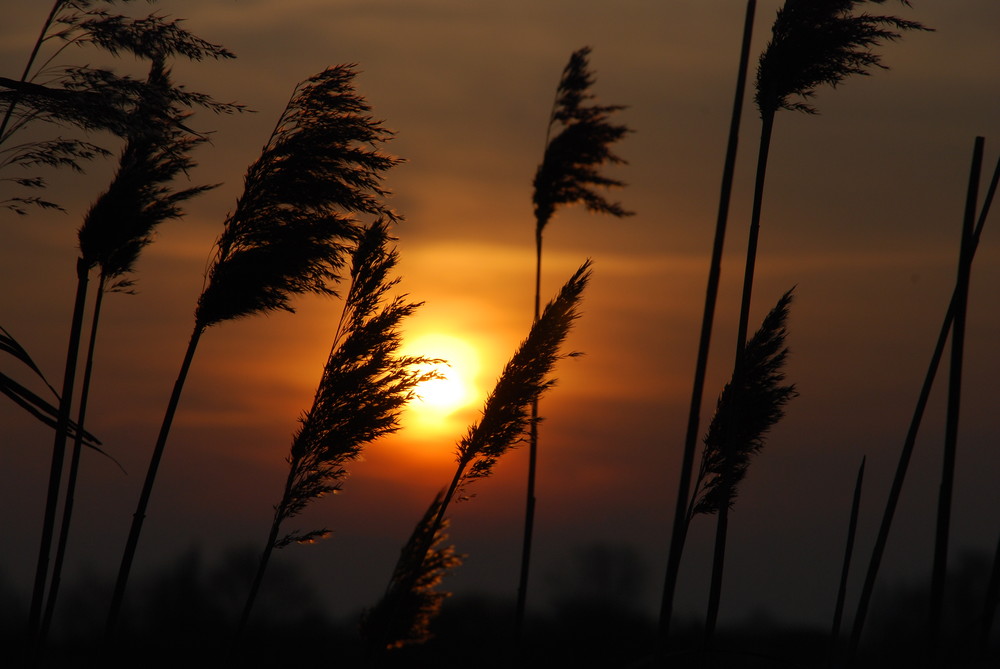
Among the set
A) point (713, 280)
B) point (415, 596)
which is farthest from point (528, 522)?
point (713, 280)

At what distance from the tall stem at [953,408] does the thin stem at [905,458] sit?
46mm

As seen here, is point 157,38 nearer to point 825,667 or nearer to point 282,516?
point 282,516

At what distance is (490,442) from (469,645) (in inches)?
214

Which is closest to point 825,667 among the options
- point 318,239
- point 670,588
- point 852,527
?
point 852,527

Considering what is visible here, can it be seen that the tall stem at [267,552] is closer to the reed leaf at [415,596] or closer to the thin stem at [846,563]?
the reed leaf at [415,596]

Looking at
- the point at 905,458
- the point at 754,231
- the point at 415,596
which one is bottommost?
the point at 415,596

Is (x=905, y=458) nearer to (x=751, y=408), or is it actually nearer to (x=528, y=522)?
(x=751, y=408)

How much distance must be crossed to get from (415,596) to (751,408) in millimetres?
2707

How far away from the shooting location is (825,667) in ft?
17.1

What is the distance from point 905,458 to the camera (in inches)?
184

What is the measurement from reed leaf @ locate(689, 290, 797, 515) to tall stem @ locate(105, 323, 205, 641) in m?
2.74

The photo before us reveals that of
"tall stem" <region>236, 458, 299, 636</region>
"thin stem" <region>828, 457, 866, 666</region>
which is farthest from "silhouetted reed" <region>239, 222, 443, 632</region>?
"thin stem" <region>828, 457, 866, 666</region>

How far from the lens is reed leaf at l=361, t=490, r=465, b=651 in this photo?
20.6 feet

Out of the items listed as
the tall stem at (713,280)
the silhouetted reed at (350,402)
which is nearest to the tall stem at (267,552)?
the silhouetted reed at (350,402)
